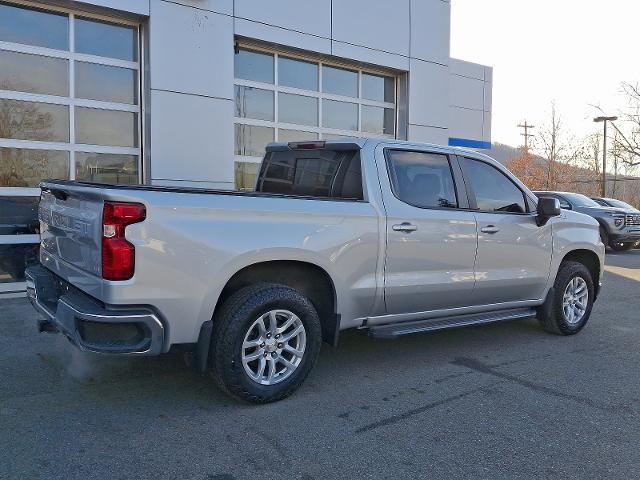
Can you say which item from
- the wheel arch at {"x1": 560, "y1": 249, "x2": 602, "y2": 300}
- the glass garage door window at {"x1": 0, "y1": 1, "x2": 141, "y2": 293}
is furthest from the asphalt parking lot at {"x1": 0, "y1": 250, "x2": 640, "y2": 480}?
the glass garage door window at {"x1": 0, "y1": 1, "x2": 141, "y2": 293}

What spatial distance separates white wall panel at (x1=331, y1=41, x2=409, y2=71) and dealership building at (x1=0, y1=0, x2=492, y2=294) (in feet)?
0.07

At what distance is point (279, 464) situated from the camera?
10.6 ft

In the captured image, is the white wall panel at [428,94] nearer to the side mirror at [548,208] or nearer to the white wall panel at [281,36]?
the white wall panel at [281,36]

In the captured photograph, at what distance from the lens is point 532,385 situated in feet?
15.1

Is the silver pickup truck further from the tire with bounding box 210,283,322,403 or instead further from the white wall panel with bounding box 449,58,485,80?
the white wall panel with bounding box 449,58,485,80

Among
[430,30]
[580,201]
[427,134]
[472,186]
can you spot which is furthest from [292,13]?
[580,201]

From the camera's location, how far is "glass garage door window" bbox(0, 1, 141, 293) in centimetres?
748

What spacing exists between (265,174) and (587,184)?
1561 inches

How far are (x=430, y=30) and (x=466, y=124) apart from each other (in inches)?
254

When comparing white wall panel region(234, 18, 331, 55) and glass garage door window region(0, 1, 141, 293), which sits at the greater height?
white wall panel region(234, 18, 331, 55)

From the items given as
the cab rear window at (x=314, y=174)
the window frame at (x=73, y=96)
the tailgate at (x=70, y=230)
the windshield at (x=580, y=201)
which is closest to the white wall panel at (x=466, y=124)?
the windshield at (x=580, y=201)

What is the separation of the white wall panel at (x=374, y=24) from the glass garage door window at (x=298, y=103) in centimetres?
56

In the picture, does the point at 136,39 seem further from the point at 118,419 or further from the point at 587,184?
the point at 587,184

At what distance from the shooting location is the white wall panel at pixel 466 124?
56.0 ft
